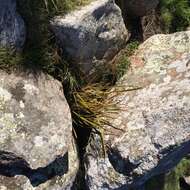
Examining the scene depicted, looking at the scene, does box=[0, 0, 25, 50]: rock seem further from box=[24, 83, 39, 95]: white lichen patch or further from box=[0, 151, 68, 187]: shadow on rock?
box=[0, 151, 68, 187]: shadow on rock

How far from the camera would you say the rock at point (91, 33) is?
445 centimetres

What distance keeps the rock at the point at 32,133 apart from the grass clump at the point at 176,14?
225 centimetres

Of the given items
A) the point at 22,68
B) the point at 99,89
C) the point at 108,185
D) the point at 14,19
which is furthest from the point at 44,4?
the point at 108,185

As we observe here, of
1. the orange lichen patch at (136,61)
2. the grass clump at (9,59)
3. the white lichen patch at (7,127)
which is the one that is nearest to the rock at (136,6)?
the orange lichen patch at (136,61)

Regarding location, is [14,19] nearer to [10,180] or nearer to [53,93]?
[53,93]

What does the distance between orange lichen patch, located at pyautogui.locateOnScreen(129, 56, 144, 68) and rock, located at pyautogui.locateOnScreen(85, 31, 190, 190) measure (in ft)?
0.24

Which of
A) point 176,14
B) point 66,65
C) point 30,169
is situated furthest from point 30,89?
point 176,14

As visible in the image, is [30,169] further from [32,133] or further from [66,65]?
[66,65]

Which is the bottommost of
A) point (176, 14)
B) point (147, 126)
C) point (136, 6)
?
point (147, 126)

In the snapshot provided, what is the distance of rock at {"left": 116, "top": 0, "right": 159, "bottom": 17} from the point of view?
530cm

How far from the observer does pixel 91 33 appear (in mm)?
4586

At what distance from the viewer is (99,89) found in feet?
16.4

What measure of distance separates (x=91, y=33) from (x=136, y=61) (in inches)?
32.2

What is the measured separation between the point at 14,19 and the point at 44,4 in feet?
1.12
